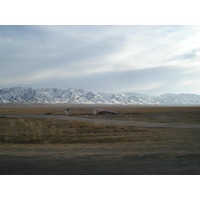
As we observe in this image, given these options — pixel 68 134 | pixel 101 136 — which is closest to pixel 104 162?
pixel 101 136

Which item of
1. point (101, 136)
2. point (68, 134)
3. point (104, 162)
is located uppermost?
point (68, 134)

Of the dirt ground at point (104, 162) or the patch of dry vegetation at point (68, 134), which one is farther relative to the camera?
the patch of dry vegetation at point (68, 134)

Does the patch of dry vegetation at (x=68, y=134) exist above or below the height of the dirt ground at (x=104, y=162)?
above

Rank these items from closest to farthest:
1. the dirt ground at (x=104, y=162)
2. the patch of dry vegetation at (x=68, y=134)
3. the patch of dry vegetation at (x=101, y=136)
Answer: the dirt ground at (x=104, y=162) < the patch of dry vegetation at (x=101, y=136) < the patch of dry vegetation at (x=68, y=134)

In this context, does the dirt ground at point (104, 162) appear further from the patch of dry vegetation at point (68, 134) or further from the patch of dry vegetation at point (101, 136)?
the patch of dry vegetation at point (68, 134)

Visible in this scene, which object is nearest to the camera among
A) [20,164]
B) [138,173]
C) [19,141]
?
[138,173]

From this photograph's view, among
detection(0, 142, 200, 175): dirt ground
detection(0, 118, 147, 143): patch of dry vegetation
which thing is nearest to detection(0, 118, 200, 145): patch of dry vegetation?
detection(0, 118, 147, 143): patch of dry vegetation

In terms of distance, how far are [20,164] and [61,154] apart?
1.75 meters

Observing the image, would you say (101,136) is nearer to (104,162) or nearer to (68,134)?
(68,134)

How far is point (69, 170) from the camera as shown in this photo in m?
5.75

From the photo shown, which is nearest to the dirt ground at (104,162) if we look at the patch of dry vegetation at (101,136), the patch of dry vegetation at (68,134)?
the patch of dry vegetation at (101,136)

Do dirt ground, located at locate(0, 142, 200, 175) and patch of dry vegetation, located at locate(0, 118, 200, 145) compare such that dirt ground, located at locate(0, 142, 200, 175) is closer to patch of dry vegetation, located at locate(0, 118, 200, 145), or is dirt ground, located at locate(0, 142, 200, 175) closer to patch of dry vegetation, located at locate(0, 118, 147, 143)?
patch of dry vegetation, located at locate(0, 118, 200, 145)

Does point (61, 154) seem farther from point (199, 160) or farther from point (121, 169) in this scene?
point (199, 160)

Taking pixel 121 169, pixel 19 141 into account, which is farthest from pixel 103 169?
pixel 19 141
